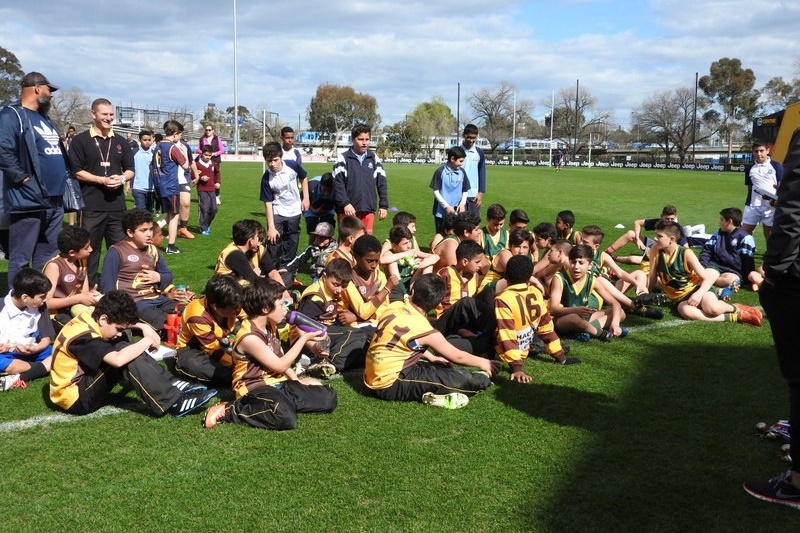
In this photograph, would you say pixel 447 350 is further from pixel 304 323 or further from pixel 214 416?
pixel 214 416

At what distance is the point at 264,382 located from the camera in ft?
14.9

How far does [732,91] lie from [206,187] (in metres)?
79.7

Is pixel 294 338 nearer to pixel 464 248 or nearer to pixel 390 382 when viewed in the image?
pixel 390 382

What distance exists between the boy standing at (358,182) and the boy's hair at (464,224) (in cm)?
160

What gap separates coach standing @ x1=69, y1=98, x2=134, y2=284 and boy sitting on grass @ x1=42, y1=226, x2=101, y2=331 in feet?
3.04

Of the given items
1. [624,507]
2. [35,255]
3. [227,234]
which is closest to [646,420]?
[624,507]

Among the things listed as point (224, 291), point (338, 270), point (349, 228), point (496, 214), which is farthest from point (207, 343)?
point (496, 214)

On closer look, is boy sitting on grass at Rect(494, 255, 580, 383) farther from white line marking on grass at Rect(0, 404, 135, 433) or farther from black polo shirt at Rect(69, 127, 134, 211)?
black polo shirt at Rect(69, 127, 134, 211)

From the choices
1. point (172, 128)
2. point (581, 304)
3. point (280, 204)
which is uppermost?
point (172, 128)

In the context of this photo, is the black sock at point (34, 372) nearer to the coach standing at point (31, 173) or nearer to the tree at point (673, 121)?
the coach standing at point (31, 173)

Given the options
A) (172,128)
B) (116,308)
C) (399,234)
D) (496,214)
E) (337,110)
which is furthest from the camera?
(337,110)

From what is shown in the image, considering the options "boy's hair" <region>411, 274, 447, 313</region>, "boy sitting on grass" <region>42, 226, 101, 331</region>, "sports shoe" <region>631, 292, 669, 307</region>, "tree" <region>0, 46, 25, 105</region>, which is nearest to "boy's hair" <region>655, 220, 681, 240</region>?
"sports shoe" <region>631, 292, 669, 307</region>

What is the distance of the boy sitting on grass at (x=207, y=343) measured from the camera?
507cm

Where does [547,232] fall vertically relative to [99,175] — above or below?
below
